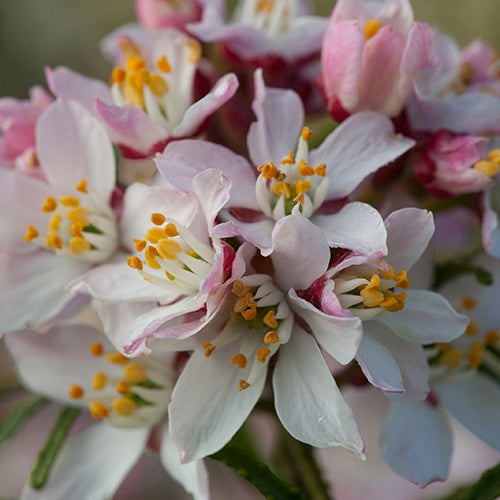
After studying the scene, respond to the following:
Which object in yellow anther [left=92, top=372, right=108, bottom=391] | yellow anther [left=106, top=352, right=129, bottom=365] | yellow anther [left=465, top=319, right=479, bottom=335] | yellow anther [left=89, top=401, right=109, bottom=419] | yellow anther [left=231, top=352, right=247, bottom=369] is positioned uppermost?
yellow anther [left=231, top=352, right=247, bottom=369]

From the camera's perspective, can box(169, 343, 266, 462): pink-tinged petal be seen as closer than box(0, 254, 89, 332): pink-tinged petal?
Yes

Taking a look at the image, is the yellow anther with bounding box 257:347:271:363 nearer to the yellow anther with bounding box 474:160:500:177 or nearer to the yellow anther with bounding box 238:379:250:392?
the yellow anther with bounding box 238:379:250:392

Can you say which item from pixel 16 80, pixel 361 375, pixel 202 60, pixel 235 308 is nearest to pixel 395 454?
pixel 361 375

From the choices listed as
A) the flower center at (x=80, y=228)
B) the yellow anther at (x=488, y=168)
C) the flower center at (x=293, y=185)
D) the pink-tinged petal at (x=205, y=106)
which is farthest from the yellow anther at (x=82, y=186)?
the yellow anther at (x=488, y=168)

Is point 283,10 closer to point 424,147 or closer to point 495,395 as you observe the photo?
point 424,147

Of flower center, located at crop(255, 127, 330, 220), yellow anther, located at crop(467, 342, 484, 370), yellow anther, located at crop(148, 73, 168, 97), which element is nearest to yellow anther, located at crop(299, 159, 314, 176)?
flower center, located at crop(255, 127, 330, 220)

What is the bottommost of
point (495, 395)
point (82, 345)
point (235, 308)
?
point (495, 395)

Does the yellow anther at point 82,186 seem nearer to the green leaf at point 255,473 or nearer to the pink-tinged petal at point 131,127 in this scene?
the pink-tinged petal at point 131,127
